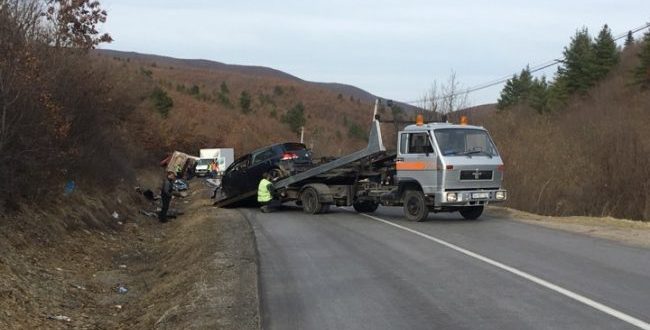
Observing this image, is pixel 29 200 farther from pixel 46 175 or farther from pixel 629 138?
pixel 629 138

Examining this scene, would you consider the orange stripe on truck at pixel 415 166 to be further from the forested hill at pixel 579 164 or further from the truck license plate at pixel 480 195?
the forested hill at pixel 579 164

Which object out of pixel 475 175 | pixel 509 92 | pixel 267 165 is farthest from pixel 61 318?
pixel 509 92

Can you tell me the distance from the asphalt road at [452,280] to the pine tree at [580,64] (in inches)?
2874

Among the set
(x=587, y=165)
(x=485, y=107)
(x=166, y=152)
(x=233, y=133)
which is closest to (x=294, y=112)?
(x=233, y=133)

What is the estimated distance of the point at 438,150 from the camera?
1666cm

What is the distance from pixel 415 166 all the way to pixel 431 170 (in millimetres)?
600

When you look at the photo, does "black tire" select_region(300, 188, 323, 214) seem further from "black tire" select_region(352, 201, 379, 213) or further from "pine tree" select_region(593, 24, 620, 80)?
"pine tree" select_region(593, 24, 620, 80)

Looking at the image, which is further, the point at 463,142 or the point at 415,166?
the point at 415,166

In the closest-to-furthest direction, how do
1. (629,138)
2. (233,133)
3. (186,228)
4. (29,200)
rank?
(29,200)
(186,228)
(629,138)
(233,133)

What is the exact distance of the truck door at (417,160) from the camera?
1677 centimetres

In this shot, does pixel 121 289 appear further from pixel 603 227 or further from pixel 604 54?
pixel 604 54

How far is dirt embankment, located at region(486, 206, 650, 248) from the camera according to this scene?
13.6 metres

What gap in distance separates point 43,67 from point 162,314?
8435 mm

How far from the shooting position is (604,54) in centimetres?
8225
